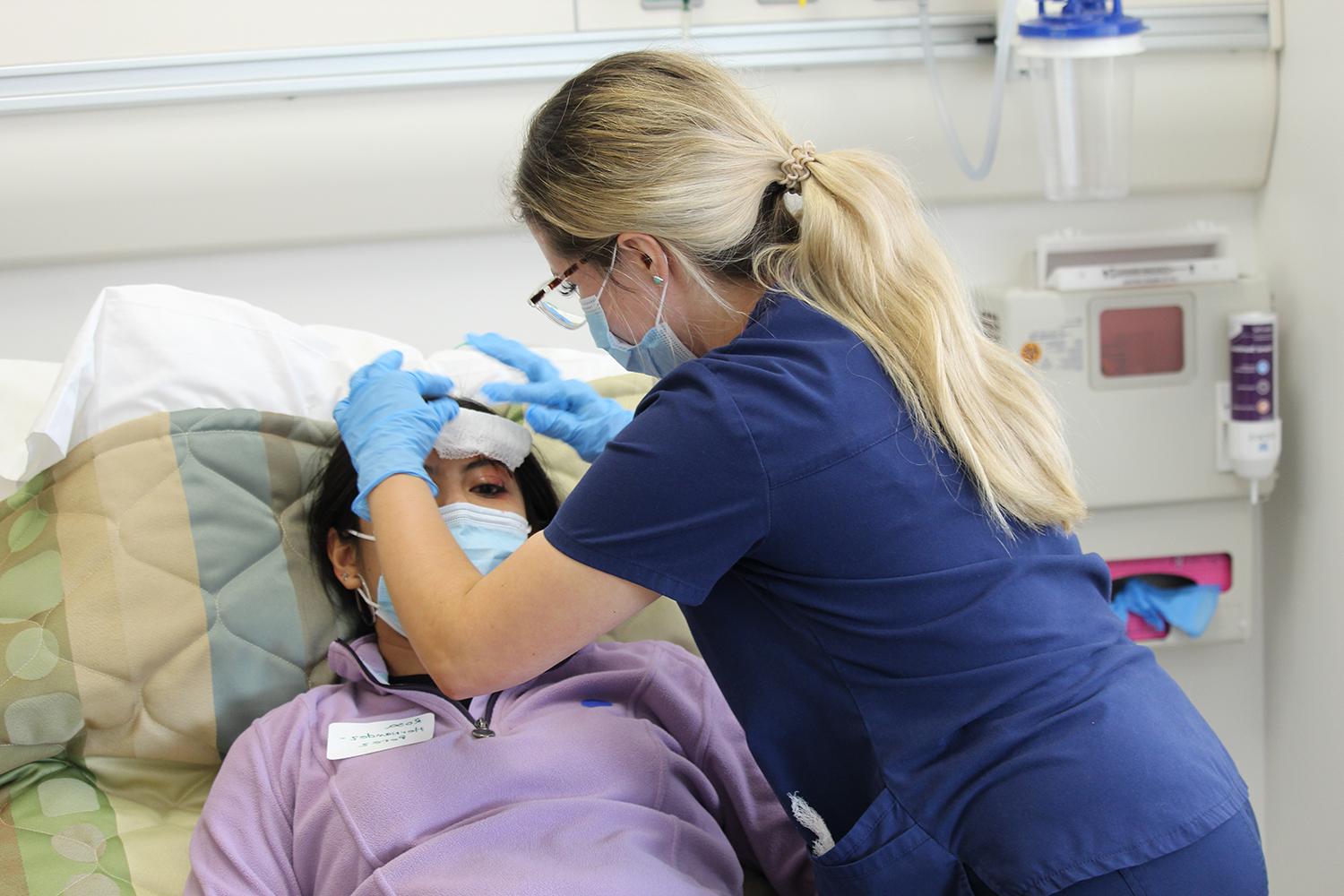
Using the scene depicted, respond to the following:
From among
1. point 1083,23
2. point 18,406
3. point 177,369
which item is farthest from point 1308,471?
point 18,406

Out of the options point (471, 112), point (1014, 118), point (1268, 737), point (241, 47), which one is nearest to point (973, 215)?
point (1014, 118)

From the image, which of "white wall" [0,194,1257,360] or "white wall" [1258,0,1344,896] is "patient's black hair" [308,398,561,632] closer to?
"white wall" [0,194,1257,360]

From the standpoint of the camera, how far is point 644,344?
4.46 ft

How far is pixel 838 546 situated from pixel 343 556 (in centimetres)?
76

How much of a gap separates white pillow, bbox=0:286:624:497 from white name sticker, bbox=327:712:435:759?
1.54 feet

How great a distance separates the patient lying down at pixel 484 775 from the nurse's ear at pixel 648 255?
1.20 feet

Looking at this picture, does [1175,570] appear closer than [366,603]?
No

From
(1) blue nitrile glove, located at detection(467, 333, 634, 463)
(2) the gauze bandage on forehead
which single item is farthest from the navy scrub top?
(1) blue nitrile glove, located at detection(467, 333, 634, 463)

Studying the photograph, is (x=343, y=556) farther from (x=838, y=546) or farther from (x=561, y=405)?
(x=838, y=546)

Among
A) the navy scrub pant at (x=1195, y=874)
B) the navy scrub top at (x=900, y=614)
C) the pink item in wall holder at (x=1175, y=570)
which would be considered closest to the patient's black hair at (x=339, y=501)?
the navy scrub top at (x=900, y=614)

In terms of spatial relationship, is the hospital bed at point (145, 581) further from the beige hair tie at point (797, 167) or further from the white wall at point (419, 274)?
the beige hair tie at point (797, 167)

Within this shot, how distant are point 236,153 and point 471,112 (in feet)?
1.20

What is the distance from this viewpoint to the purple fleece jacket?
132 cm

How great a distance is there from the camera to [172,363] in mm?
1607
